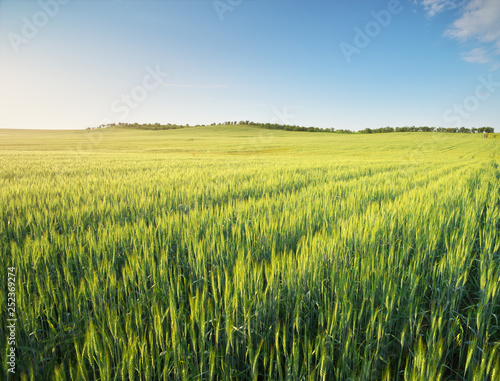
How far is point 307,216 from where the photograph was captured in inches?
119

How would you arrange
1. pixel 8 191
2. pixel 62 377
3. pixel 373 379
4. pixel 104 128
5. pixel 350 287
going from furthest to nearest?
pixel 104 128
pixel 8 191
pixel 350 287
pixel 373 379
pixel 62 377

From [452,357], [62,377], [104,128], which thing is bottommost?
[452,357]

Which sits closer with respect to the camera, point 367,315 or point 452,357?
point 452,357

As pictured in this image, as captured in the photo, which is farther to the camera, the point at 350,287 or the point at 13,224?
the point at 13,224

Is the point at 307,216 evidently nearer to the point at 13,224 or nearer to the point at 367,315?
the point at 367,315

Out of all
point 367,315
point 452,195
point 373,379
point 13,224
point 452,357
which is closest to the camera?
point 373,379

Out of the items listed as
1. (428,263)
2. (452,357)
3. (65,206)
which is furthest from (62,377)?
(65,206)

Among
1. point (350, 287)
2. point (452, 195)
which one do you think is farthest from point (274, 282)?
point (452, 195)

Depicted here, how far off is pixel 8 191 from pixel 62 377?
5.02 m

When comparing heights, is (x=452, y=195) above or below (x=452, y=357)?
above

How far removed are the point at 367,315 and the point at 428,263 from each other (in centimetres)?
99

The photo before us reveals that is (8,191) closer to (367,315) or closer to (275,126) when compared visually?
(367,315)

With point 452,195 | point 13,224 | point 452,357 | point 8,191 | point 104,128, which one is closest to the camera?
point 452,357

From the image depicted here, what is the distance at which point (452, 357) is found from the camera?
1360 mm
